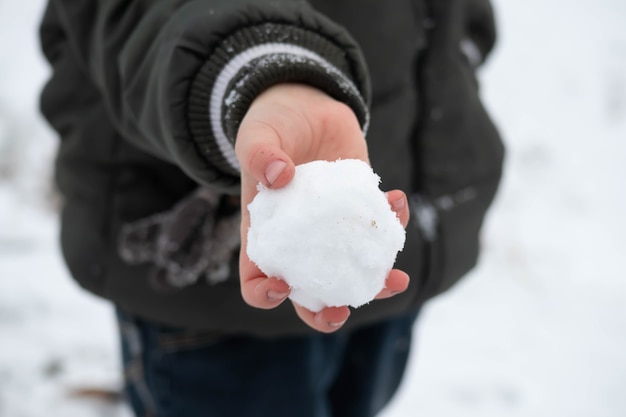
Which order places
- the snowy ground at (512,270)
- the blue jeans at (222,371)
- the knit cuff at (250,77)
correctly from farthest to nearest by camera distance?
the snowy ground at (512,270)
the blue jeans at (222,371)
the knit cuff at (250,77)

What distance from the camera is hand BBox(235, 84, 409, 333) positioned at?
369 millimetres

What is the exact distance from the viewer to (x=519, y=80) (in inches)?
104

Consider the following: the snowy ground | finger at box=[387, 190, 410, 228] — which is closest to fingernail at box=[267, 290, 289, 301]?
finger at box=[387, 190, 410, 228]

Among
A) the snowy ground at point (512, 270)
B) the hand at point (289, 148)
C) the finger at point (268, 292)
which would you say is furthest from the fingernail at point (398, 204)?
the snowy ground at point (512, 270)

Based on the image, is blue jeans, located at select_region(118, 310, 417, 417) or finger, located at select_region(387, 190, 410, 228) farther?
blue jeans, located at select_region(118, 310, 417, 417)

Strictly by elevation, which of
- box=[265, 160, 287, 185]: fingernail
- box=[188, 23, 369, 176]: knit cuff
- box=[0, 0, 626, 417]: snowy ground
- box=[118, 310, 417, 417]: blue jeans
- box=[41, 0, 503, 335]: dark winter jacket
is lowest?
box=[0, 0, 626, 417]: snowy ground

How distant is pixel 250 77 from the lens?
0.48 meters

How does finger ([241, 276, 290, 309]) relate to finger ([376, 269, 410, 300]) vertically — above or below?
above

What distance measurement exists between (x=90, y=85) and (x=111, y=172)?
0.14m

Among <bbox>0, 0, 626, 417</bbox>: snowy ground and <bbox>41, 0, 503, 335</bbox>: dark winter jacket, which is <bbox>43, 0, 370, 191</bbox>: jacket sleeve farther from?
<bbox>0, 0, 626, 417</bbox>: snowy ground

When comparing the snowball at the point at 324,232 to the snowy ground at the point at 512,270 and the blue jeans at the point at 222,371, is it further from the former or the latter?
the snowy ground at the point at 512,270

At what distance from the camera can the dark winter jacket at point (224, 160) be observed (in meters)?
0.53

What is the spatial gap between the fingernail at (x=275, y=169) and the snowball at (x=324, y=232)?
0.02 m

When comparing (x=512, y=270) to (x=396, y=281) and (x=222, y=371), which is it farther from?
(x=396, y=281)
